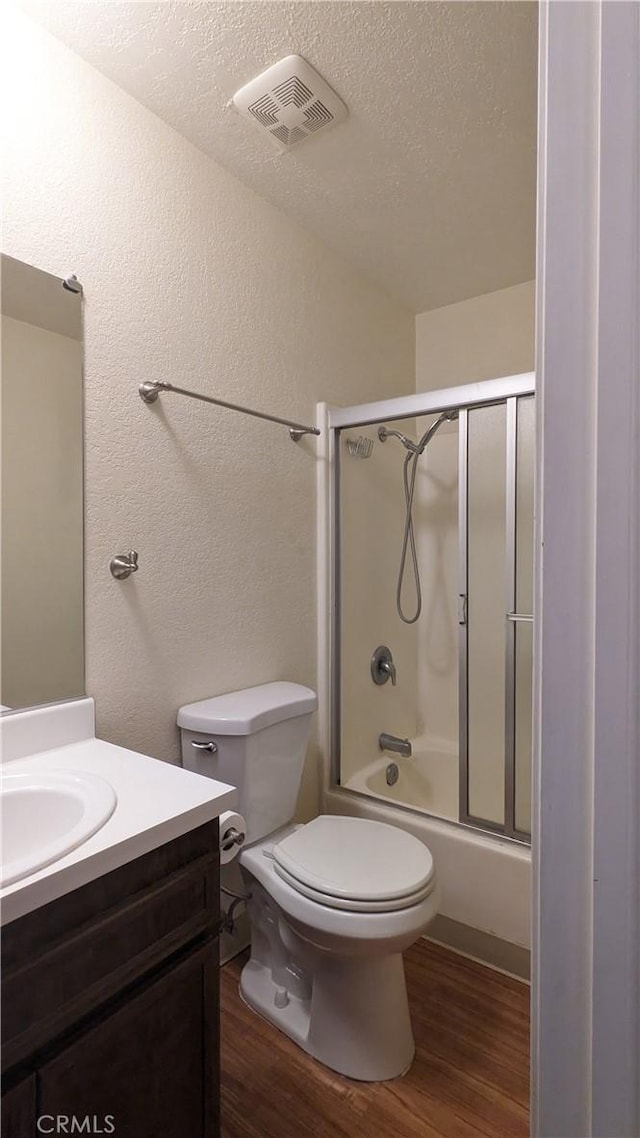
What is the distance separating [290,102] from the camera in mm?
1403

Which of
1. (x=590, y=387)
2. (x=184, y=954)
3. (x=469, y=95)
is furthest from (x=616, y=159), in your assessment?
(x=469, y=95)

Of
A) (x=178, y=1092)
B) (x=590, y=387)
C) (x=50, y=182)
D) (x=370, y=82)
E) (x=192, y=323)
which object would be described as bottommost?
(x=178, y=1092)

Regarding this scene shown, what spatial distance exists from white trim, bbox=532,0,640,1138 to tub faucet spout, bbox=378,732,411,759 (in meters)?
1.99

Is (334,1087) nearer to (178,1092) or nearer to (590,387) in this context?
(178,1092)

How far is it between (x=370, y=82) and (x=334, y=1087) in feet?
8.06

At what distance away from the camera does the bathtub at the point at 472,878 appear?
5.38 ft

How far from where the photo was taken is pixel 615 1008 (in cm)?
33

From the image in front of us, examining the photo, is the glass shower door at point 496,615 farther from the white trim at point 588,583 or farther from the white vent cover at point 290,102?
the white trim at point 588,583

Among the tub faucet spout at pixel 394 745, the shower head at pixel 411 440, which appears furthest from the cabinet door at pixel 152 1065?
the shower head at pixel 411 440

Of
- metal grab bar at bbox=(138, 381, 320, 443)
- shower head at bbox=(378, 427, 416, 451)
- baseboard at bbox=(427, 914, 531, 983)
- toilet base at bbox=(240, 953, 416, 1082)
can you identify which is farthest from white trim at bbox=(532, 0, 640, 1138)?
shower head at bbox=(378, 427, 416, 451)

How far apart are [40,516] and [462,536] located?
136cm

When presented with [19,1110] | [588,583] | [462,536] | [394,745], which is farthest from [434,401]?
[19,1110]

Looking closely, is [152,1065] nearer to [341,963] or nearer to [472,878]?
[341,963]

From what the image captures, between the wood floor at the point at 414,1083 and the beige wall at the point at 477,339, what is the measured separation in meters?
2.27
